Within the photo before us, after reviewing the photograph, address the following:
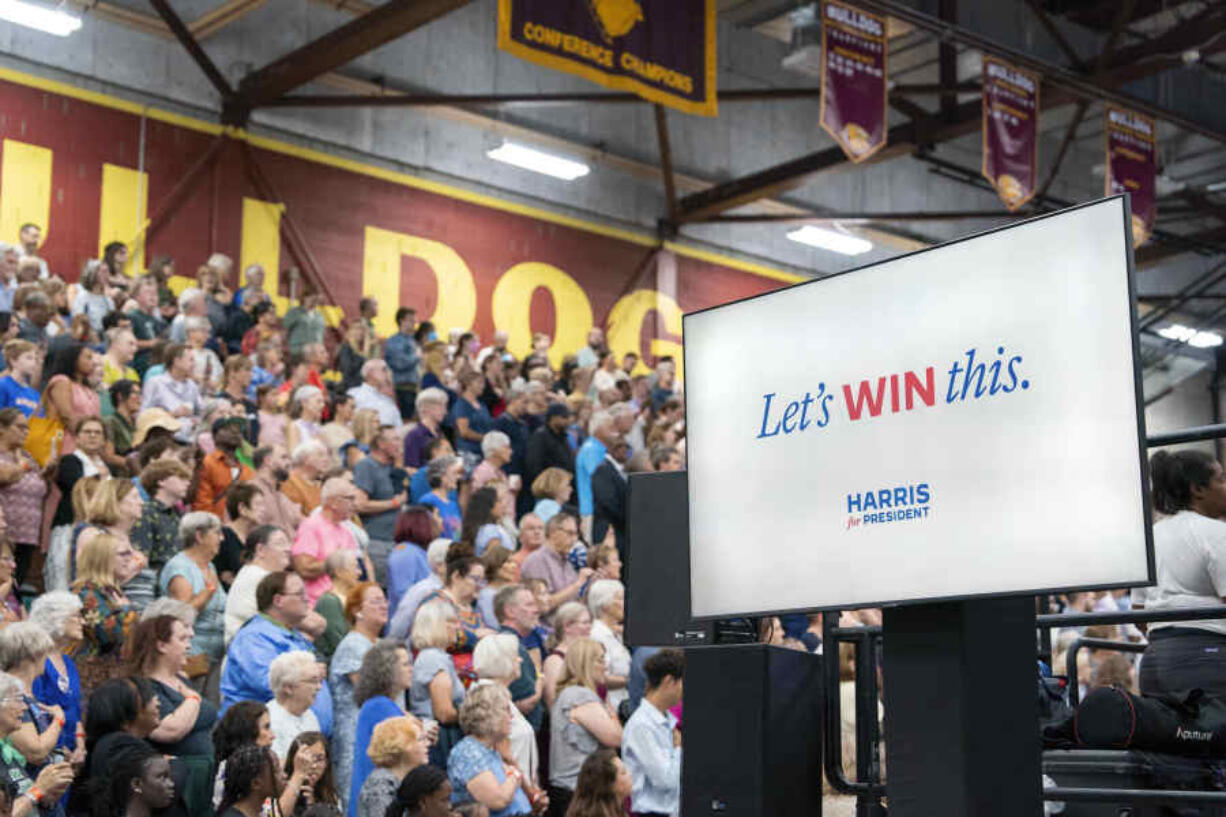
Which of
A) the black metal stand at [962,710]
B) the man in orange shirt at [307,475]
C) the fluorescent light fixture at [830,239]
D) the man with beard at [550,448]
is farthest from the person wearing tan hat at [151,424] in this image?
the fluorescent light fixture at [830,239]

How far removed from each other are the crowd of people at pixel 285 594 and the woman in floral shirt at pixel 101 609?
0.04 ft

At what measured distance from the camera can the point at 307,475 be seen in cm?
998

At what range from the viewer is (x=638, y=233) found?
69.0 feet

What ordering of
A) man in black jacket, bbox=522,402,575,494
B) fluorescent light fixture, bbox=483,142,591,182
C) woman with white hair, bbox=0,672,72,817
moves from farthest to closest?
fluorescent light fixture, bbox=483,142,591,182 → man in black jacket, bbox=522,402,575,494 → woman with white hair, bbox=0,672,72,817

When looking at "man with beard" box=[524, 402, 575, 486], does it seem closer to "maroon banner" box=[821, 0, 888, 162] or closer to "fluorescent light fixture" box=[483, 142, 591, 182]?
"maroon banner" box=[821, 0, 888, 162]

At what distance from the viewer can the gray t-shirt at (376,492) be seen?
10.4 m

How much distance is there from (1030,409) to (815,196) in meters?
20.2

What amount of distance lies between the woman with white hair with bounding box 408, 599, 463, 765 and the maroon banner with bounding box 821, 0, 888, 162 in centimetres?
689

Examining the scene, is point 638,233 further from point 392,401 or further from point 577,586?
point 577,586

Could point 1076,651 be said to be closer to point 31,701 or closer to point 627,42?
point 31,701

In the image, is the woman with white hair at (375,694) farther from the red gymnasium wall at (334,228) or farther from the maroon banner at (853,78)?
the red gymnasium wall at (334,228)

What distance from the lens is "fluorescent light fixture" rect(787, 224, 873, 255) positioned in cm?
2112

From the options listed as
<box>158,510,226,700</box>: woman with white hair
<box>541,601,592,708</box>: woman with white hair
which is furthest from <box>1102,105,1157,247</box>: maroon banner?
<box>158,510,226,700</box>: woman with white hair

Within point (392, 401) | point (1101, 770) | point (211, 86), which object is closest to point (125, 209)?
point (211, 86)
